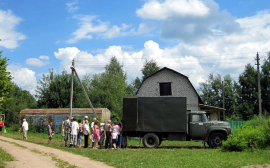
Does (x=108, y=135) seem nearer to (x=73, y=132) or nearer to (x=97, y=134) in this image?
(x=97, y=134)

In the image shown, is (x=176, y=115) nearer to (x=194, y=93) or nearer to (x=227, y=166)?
(x=227, y=166)

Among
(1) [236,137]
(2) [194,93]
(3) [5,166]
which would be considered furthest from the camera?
(2) [194,93]

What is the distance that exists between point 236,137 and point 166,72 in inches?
911

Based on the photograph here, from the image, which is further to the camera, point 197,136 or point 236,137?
point 197,136

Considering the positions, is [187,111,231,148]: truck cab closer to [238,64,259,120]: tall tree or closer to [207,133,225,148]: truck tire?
[207,133,225,148]: truck tire

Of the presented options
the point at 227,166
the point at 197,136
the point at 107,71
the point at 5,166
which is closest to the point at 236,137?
the point at 197,136

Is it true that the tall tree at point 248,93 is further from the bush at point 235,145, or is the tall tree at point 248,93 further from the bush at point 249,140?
the bush at point 235,145

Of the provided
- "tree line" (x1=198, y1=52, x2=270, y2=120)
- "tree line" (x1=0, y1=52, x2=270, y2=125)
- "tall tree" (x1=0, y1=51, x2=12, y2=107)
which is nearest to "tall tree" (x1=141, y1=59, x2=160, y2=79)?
"tree line" (x1=0, y1=52, x2=270, y2=125)

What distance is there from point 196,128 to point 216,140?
50.8 inches

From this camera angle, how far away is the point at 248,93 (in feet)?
177

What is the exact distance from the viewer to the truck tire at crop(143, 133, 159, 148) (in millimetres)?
19391

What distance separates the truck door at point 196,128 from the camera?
62.9 feet

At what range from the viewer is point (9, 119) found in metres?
56.2

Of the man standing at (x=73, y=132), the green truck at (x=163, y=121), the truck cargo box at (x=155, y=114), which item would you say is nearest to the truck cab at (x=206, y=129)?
the green truck at (x=163, y=121)
